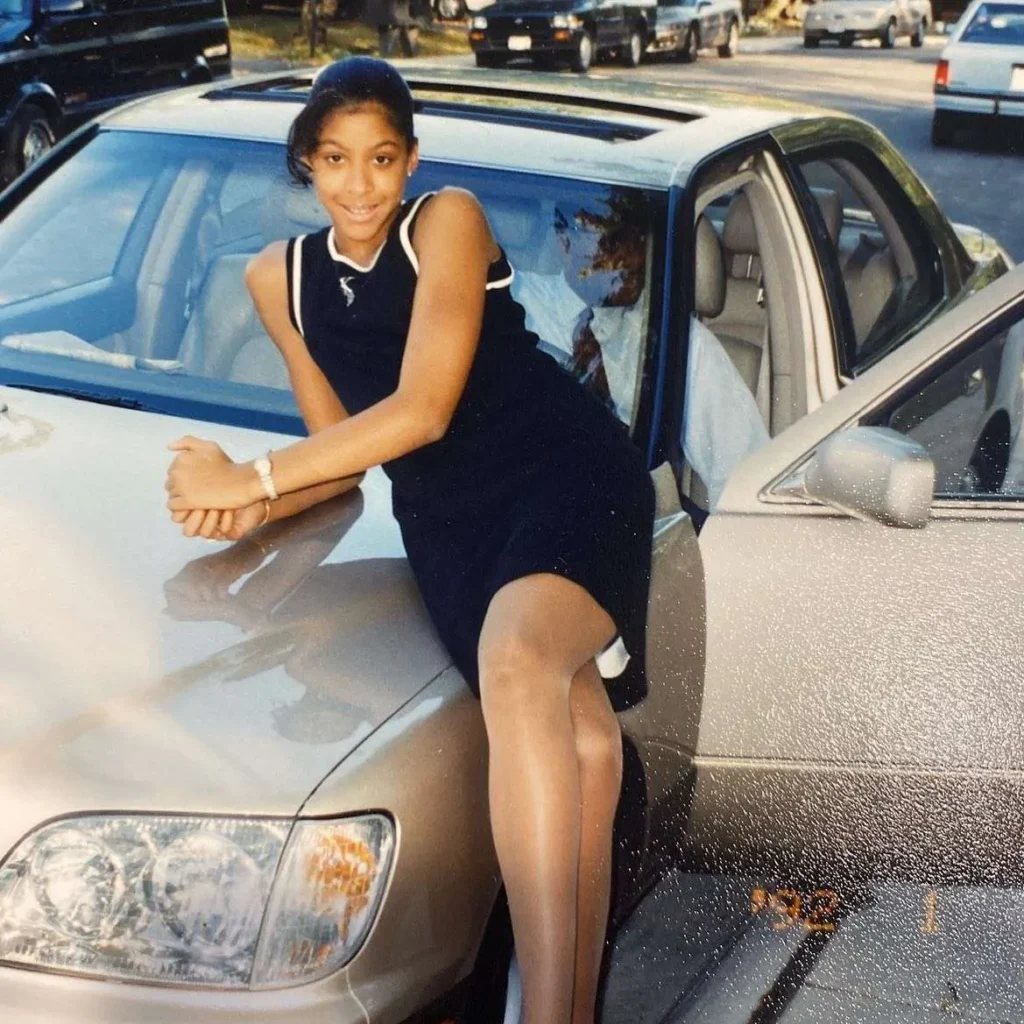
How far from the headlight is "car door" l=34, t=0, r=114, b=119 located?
33.8 feet

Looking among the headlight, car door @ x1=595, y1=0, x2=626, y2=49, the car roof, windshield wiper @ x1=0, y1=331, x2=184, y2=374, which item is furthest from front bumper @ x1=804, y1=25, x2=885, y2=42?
the headlight

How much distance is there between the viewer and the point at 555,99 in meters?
4.07

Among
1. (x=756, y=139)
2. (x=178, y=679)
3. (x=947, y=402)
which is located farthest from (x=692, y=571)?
(x=756, y=139)

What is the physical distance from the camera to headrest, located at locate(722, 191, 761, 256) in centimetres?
402

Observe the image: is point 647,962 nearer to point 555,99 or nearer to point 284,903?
point 284,903

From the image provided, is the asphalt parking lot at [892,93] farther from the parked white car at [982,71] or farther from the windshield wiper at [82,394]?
the windshield wiper at [82,394]

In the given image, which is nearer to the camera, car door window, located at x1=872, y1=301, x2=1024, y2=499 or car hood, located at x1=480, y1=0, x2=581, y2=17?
car door window, located at x1=872, y1=301, x2=1024, y2=499

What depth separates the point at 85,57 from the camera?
1205 cm

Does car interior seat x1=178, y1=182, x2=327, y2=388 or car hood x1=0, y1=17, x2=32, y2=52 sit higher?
car interior seat x1=178, y1=182, x2=327, y2=388

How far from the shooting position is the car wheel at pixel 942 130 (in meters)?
18.5

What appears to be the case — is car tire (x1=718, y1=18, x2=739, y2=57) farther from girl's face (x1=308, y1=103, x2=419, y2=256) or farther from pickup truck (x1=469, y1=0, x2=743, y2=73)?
girl's face (x1=308, y1=103, x2=419, y2=256)

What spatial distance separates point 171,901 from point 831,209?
10.1ft

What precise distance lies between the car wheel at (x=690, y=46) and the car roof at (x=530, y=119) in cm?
2783

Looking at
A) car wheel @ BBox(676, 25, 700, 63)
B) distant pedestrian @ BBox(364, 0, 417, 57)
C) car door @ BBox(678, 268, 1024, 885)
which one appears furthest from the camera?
car wheel @ BBox(676, 25, 700, 63)
